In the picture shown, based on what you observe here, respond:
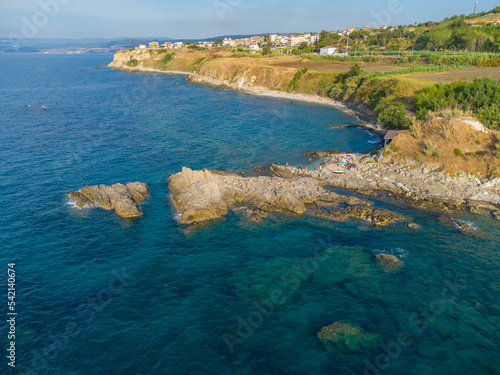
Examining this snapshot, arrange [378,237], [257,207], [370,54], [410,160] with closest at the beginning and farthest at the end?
[378,237] < [257,207] < [410,160] < [370,54]

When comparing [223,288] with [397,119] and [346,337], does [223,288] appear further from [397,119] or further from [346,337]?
[397,119]

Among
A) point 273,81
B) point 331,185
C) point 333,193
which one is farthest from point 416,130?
point 273,81

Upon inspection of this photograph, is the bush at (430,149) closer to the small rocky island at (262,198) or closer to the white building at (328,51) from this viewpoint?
the small rocky island at (262,198)

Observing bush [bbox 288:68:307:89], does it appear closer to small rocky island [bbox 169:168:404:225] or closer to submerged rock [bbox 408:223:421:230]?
small rocky island [bbox 169:168:404:225]

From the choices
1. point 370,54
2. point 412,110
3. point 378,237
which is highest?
point 370,54

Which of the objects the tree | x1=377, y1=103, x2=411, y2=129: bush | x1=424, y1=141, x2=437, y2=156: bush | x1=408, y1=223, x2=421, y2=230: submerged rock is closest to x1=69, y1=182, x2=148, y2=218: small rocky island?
x1=408, y1=223, x2=421, y2=230: submerged rock

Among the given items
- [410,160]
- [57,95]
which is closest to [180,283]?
[410,160]

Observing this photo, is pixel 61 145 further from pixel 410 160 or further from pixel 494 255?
pixel 494 255
